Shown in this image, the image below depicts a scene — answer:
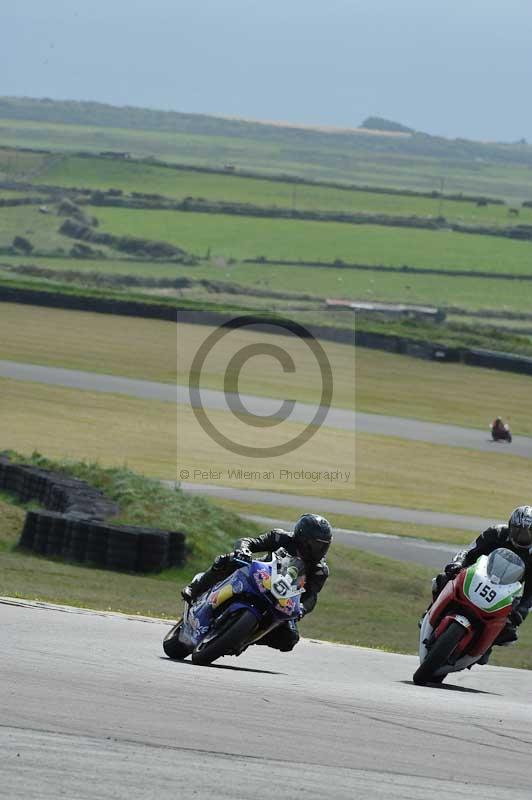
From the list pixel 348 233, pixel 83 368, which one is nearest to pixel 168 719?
pixel 83 368

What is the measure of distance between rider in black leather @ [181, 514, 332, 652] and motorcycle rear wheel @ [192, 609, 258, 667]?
0.50 m

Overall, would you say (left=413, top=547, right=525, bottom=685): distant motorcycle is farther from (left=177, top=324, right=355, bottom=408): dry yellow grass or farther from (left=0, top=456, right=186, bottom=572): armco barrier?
(left=177, top=324, right=355, bottom=408): dry yellow grass

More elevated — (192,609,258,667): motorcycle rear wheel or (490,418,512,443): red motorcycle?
(192,609,258,667): motorcycle rear wheel

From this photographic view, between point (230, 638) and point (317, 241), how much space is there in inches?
4529

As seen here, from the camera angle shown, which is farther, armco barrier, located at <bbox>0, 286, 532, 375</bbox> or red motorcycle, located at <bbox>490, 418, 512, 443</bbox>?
armco barrier, located at <bbox>0, 286, 532, 375</bbox>

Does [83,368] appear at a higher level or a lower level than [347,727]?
lower

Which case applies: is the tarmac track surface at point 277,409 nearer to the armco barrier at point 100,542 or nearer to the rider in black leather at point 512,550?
the armco barrier at point 100,542

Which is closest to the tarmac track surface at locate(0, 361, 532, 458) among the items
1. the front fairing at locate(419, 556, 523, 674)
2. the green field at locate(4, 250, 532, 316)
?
the front fairing at locate(419, 556, 523, 674)

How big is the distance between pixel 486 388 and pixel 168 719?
44467 millimetres

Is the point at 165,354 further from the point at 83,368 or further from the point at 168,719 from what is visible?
the point at 168,719

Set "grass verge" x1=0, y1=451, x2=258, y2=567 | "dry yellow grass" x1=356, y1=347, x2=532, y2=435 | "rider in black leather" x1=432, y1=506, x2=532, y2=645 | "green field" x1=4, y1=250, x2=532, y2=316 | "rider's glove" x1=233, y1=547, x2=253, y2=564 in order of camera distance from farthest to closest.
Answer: "green field" x1=4, y1=250, x2=532, y2=316 → "dry yellow grass" x1=356, y1=347, x2=532, y2=435 → "grass verge" x1=0, y1=451, x2=258, y2=567 → "rider in black leather" x1=432, y1=506, x2=532, y2=645 → "rider's glove" x1=233, y1=547, x2=253, y2=564

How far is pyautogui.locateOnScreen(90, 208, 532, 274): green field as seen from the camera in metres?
117

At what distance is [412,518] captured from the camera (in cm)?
2928
